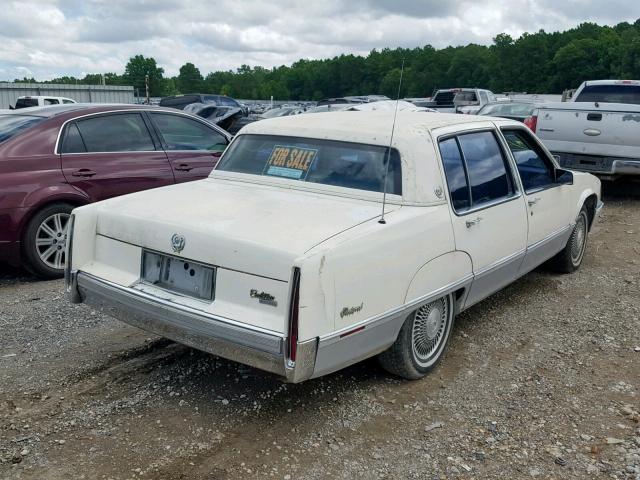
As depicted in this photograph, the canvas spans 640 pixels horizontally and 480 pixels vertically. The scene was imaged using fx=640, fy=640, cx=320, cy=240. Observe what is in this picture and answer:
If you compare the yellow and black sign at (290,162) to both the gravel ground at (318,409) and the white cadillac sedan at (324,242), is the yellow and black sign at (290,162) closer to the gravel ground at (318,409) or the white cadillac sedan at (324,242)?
the white cadillac sedan at (324,242)

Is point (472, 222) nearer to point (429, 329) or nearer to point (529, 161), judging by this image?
point (429, 329)

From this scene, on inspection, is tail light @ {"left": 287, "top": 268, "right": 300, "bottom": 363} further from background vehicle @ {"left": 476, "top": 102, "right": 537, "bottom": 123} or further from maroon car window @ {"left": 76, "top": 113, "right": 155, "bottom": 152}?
background vehicle @ {"left": 476, "top": 102, "right": 537, "bottom": 123}

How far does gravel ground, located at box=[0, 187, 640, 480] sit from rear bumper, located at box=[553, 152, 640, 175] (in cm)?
515

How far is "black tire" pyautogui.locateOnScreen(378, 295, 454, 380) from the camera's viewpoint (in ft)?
12.2

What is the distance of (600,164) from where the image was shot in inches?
379

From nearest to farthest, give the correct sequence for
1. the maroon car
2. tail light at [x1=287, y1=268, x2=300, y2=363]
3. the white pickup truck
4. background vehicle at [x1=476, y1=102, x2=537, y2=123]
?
tail light at [x1=287, y1=268, x2=300, y2=363] < the maroon car < the white pickup truck < background vehicle at [x1=476, y1=102, x2=537, y2=123]

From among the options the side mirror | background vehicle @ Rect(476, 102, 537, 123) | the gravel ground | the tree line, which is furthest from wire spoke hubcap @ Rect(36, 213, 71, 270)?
the tree line

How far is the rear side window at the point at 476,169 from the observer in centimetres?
410

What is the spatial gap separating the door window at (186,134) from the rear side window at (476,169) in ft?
11.9

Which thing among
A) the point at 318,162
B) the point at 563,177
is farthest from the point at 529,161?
the point at 318,162

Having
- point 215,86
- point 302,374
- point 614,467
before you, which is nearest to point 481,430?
point 614,467

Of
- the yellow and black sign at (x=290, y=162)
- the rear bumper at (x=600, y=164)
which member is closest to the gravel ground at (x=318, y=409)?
the yellow and black sign at (x=290, y=162)

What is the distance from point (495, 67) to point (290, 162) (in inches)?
3384

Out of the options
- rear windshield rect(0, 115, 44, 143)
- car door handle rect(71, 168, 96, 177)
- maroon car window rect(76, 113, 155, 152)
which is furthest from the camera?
maroon car window rect(76, 113, 155, 152)
